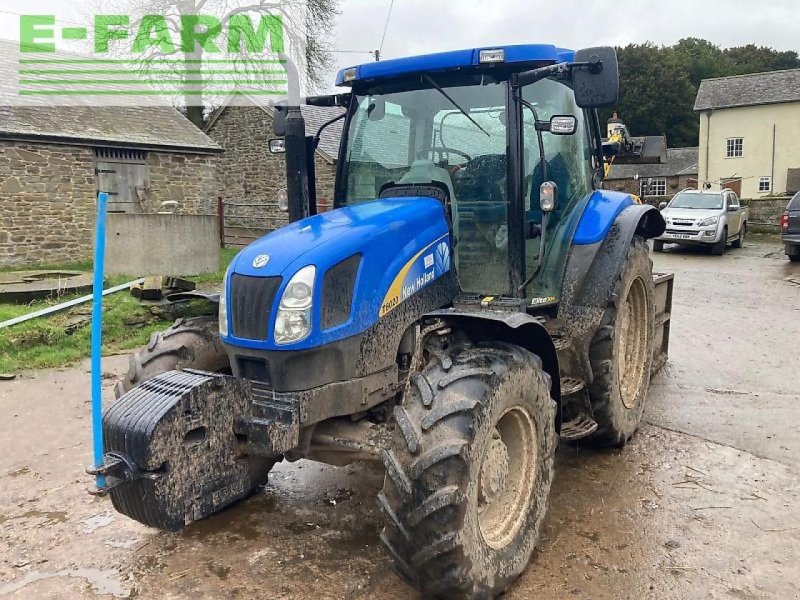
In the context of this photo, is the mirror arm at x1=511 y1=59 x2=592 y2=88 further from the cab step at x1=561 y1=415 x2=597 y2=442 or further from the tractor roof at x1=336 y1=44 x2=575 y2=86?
the cab step at x1=561 y1=415 x2=597 y2=442

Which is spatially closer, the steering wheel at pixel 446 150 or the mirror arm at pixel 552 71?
the mirror arm at pixel 552 71

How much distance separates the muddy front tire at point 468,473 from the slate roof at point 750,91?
38.9 metres

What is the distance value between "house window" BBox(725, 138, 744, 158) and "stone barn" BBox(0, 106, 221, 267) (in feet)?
98.7

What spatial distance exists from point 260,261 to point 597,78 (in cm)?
192

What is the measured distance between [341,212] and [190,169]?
15.9 m

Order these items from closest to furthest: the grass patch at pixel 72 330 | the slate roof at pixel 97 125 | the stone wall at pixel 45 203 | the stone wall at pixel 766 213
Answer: the grass patch at pixel 72 330 < the stone wall at pixel 45 203 < the slate roof at pixel 97 125 < the stone wall at pixel 766 213

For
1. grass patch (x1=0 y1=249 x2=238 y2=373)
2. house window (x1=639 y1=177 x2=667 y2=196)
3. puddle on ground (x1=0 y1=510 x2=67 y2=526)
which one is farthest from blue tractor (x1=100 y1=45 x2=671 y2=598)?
house window (x1=639 y1=177 x2=667 y2=196)

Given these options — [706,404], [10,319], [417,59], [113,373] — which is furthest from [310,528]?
[10,319]

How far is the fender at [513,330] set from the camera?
10.3 ft

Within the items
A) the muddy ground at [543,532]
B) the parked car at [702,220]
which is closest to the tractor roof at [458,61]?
the muddy ground at [543,532]

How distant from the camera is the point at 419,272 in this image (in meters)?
3.53

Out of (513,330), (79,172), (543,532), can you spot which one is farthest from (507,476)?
(79,172)

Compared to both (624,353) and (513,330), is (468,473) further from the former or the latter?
(624,353)

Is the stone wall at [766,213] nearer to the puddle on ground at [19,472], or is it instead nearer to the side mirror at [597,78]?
the side mirror at [597,78]
